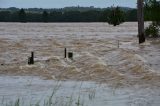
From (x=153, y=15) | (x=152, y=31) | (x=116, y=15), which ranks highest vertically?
(x=153, y=15)

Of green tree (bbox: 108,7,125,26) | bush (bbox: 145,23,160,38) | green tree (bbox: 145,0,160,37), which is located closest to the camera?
green tree (bbox: 145,0,160,37)

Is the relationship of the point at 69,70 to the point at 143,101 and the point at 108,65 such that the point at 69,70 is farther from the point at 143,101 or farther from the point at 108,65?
the point at 143,101

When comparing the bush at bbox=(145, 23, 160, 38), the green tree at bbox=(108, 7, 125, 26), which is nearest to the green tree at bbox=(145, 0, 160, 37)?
the bush at bbox=(145, 23, 160, 38)

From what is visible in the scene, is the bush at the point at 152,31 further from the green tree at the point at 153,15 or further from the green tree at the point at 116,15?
the green tree at the point at 116,15

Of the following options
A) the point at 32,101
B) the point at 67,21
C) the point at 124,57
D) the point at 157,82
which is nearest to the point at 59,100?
the point at 32,101

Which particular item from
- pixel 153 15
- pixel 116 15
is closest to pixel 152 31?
pixel 153 15

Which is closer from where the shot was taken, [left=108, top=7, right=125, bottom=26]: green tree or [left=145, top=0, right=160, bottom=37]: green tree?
[left=145, top=0, right=160, bottom=37]: green tree

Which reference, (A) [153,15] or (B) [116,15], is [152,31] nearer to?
(A) [153,15]

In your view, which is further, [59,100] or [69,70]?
[69,70]

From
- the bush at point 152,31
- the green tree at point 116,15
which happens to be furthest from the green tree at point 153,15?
the green tree at point 116,15

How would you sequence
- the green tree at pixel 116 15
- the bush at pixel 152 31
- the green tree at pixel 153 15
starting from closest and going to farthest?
1. the green tree at pixel 153 15
2. the bush at pixel 152 31
3. the green tree at pixel 116 15

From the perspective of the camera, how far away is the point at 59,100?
526 inches

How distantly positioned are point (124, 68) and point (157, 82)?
448 cm

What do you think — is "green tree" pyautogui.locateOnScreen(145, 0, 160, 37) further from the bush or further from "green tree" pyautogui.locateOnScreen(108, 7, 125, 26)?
"green tree" pyautogui.locateOnScreen(108, 7, 125, 26)
